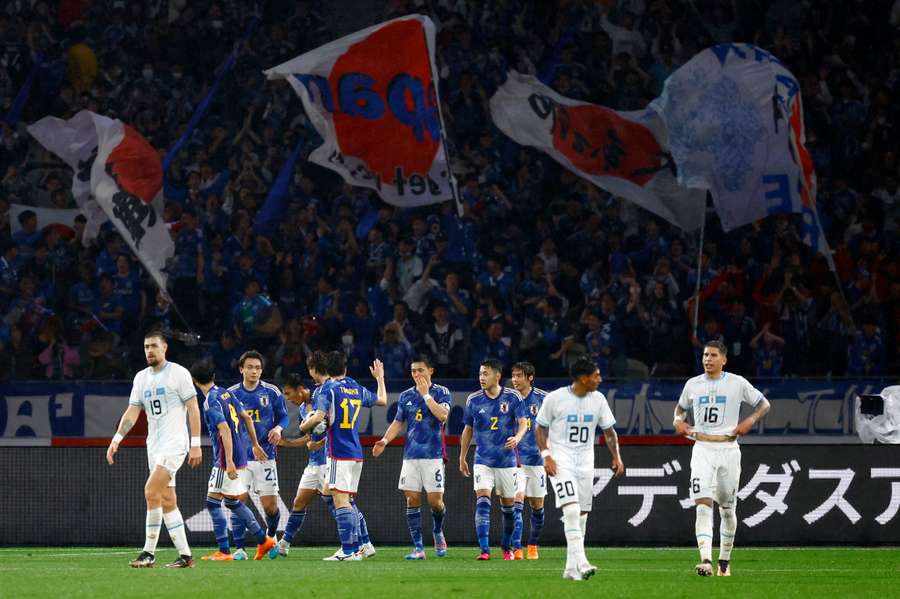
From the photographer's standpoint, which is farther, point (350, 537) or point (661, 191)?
point (661, 191)

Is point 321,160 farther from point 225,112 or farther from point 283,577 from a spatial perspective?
point 283,577

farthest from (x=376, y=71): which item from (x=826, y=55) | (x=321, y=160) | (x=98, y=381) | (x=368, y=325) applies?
(x=826, y=55)

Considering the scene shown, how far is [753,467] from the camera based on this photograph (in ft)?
65.0

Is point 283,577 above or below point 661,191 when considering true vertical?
below

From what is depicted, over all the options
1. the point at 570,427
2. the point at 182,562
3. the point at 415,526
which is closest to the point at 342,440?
the point at 415,526

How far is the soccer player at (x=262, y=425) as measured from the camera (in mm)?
17312

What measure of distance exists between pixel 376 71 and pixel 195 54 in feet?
26.6

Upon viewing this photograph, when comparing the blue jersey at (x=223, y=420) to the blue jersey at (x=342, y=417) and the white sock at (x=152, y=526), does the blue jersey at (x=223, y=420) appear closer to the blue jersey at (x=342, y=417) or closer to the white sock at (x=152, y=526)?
the blue jersey at (x=342, y=417)

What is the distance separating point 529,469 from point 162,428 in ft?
16.3

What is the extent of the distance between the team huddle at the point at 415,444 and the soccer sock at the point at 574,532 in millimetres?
12

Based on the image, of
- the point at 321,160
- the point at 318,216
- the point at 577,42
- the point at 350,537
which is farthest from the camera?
the point at 577,42

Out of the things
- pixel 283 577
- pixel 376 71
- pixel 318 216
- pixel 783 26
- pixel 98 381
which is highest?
pixel 783 26

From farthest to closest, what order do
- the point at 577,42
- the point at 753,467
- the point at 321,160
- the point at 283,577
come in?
the point at 577,42 → the point at 321,160 → the point at 753,467 → the point at 283,577

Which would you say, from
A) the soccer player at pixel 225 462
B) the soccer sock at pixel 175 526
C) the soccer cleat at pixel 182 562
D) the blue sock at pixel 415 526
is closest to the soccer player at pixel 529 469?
the blue sock at pixel 415 526
